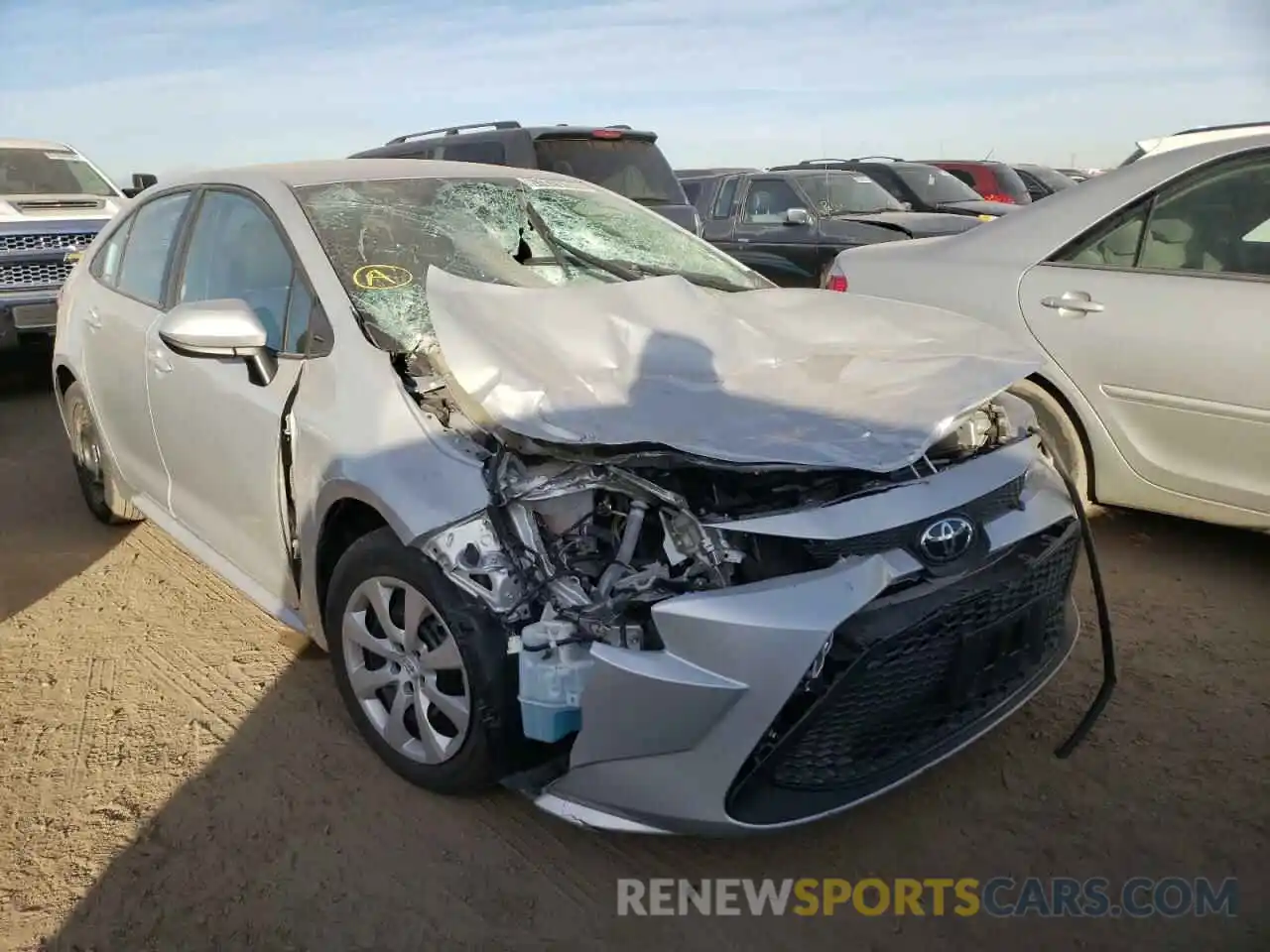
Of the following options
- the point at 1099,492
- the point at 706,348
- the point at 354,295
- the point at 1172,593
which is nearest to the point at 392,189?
the point at 354,295

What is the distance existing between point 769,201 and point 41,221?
6.43m

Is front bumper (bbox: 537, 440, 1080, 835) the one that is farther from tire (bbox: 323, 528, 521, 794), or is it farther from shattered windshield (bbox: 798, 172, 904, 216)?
shattered windshield (bbox: 798, 172, 904, 216)

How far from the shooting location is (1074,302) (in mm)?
4023

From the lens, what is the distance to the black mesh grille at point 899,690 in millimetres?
2152

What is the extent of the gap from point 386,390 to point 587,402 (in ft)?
1.90

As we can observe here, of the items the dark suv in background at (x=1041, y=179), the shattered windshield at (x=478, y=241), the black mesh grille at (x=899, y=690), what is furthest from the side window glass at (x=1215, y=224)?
the dark suv in background at (x=1041, y=179)

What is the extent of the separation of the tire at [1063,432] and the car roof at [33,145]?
29.6ft

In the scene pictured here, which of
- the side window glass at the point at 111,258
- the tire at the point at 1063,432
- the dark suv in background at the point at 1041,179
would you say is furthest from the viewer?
the dark suv in background at the point at 1041,179

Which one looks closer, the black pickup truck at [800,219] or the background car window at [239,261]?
the background car window at [239,261]

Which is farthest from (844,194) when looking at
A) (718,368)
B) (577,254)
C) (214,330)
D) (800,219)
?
(214,330)

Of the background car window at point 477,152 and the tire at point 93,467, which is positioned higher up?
the background car window at point 477,152

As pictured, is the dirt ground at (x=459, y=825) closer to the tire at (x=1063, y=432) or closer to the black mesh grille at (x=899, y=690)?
the black mesh grille at (x=899, y=690)

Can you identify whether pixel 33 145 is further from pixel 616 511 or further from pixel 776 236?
pixel 616 511

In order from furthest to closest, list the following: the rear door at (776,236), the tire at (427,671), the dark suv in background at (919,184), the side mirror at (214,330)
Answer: the dark suv in background at (919,184) < the rear door at (776,236) < the side mirror at (214,330) < the tire at (427,671)
